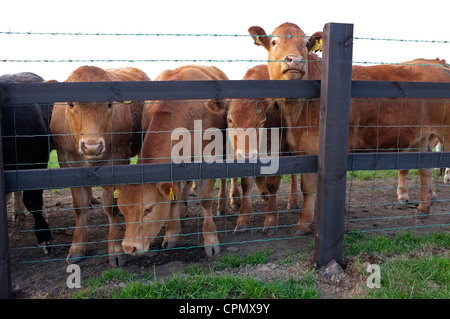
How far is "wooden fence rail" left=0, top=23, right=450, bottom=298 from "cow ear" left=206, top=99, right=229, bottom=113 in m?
1.28

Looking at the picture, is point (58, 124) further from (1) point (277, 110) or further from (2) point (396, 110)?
(2) point (396, 110)

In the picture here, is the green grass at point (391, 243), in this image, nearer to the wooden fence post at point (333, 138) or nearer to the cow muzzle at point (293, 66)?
the wooden fence post at point (333, 138)

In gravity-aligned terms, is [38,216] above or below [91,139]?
below

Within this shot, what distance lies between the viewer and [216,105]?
17.0 feet

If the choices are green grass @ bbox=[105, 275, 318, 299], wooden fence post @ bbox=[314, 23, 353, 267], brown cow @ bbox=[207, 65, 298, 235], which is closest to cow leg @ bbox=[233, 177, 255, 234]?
brown cow @ bbox=[207, 65, 298, 235]

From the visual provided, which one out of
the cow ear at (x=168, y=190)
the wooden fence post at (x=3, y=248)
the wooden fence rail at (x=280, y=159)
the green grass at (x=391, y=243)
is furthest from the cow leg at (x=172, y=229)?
the green grass at (x=391, y=243)

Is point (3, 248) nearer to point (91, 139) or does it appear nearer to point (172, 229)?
point (91, 139)

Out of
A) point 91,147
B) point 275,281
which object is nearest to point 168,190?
point 91,147

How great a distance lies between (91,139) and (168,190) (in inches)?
39.7

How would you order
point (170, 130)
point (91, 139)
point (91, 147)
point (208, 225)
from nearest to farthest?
point (91, 147) < point (91, 139) < point (170, 130) < point (208, 225)

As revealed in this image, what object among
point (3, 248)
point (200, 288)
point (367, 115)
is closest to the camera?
point (3, 248)

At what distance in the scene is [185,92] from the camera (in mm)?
3729

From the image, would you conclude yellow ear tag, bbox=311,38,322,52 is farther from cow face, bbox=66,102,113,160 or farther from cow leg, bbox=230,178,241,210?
cow face, bbox=66,102,113,160

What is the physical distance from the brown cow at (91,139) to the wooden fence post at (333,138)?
1.96 m
